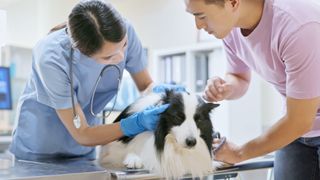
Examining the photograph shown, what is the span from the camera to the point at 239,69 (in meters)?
1.42

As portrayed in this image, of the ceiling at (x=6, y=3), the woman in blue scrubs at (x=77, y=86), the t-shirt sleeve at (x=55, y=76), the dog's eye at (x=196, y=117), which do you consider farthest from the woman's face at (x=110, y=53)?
the ceiling at (x=6, y=3)

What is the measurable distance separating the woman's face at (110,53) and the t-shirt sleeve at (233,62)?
0.37 m

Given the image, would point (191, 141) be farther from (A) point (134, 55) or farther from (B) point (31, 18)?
(B) point (31, 18)

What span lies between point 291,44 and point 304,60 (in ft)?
0.17

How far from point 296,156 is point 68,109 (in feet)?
2.54

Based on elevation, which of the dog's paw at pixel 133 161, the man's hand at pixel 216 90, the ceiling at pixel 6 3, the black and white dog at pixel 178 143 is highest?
the ceiling at pixel 6 3

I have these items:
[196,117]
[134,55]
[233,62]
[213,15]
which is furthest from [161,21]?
[213,15]

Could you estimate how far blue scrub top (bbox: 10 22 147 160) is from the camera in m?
1.24

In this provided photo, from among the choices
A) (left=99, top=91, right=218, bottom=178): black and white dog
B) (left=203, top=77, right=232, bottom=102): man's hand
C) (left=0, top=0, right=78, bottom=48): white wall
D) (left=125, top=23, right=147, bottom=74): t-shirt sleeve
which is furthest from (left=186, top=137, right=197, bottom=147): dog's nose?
(left=0, top=0, right=78, bottom=48): white wall

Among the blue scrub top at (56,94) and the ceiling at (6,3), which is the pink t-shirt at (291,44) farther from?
the ceiling at (6,3)

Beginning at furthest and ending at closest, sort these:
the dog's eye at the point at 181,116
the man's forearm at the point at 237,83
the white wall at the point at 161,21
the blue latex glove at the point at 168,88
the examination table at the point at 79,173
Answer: the white wall at the point at 161,21
the man's forearm at the point at 237,83
the blue latex glove at the point at 168,88
the dog's eye at the point at 181,116
the examination table at the point at 79,173

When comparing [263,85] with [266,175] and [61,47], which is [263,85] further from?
[61,47]

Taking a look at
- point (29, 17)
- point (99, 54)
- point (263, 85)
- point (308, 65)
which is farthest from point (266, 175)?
point (29, 17)

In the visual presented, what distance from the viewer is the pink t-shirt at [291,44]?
97cm
